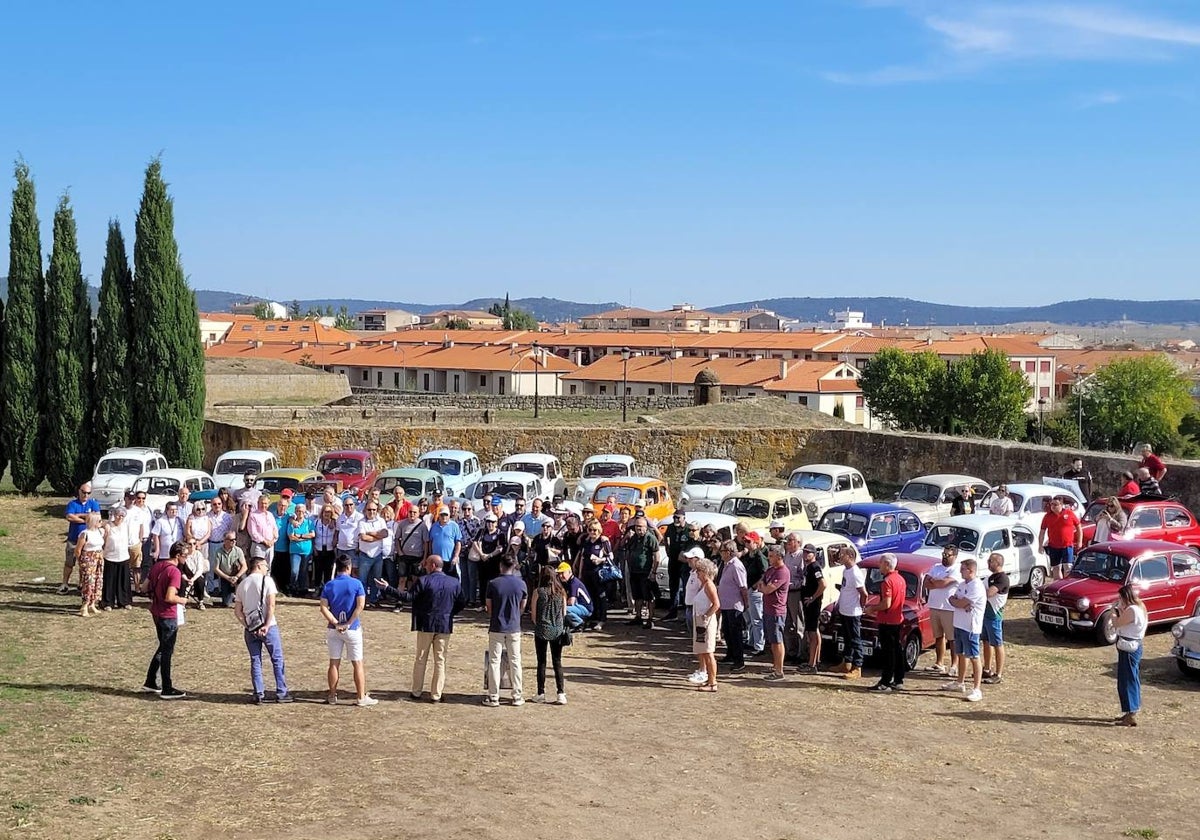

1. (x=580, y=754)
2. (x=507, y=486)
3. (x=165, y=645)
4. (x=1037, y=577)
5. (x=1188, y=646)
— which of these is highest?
(x=507, y=486)

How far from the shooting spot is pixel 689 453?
34.2 metres

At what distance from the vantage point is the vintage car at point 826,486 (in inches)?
983

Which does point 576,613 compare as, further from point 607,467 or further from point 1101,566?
point 607,467

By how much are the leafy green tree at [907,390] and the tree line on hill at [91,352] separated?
242ft

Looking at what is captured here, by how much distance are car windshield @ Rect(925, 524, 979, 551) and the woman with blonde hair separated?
11927 millimetres

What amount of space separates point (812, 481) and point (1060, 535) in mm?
6877

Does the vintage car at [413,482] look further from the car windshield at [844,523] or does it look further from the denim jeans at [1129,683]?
the denim jeans at [1129,683]

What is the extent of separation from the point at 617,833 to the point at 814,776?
2.27 meters

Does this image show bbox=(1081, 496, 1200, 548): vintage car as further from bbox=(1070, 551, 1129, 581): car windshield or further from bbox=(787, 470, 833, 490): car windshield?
bbox=(787, 470, 833, 490): car windshield

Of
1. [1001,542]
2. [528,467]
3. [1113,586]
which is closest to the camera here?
[1113,586]

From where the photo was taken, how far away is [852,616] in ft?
46.4

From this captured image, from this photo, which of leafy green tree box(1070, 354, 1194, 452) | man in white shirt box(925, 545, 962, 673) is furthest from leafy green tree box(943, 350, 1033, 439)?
man in white shirt box(925, 545, 962, 673)

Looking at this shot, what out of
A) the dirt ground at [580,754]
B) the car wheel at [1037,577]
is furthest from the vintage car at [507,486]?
the dirt ground at [580,754]

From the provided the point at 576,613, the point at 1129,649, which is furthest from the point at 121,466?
the point at 1129,649
